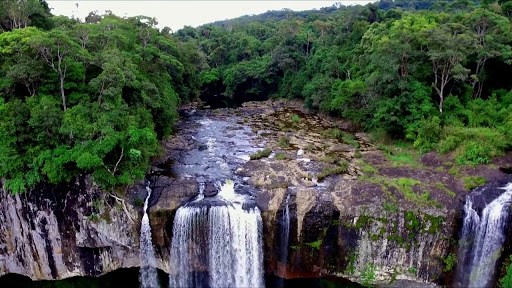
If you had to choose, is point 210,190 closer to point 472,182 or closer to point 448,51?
point 472,182

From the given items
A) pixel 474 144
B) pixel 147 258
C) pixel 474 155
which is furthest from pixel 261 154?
pixel 474 144

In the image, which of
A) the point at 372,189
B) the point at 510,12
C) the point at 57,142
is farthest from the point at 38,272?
the point at 510,12

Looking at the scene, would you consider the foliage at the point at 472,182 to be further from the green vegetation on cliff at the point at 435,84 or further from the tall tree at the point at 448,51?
the tall tree at the point at 448,51

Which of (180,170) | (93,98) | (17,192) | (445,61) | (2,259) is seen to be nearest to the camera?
(17,192)

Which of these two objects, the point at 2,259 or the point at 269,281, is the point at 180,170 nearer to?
the point at 269,281

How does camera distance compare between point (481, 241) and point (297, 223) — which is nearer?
point (481, 241)

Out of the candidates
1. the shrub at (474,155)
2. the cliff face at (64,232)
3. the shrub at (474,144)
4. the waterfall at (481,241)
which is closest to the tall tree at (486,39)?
the shrub at (474,144)

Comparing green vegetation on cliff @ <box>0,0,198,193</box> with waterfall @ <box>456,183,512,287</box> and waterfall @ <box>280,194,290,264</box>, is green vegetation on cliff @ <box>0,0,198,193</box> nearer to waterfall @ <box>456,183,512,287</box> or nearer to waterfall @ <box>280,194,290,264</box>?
waterfall @ <box>280,194,290,264</box>

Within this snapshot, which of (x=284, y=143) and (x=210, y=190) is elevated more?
(x=284, y=143)
